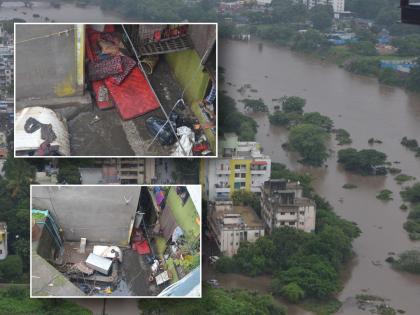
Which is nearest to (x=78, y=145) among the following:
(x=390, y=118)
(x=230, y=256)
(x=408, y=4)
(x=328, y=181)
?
(x=408, y=4)

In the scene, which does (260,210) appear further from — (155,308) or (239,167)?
(155,308)

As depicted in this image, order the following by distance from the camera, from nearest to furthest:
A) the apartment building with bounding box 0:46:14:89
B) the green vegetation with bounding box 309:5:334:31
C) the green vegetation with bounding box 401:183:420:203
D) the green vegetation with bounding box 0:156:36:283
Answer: the green vegetation with bounding box 0:156:36:283
the green vegetation with bounding box 401:183:420:203
the apartment building with bounding box 0:46:14:89
the green vegetation with bounding box 309:5:334:31

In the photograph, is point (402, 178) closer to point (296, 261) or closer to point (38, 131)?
point (296, 261)

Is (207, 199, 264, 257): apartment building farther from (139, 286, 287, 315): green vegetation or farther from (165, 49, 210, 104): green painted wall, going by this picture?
(165, 49, 210, 104): green painted wall

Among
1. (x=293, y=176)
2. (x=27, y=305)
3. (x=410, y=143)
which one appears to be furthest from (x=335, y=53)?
(x=27, y=305)

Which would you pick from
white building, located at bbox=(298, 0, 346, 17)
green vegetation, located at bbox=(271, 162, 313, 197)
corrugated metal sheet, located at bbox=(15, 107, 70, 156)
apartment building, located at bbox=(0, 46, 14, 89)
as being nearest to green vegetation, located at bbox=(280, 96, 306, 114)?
green vegetation, located at bbox=(271, 162, 313, 197)

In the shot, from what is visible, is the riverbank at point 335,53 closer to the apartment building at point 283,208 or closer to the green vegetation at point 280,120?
the green vegetation at point 280,120
